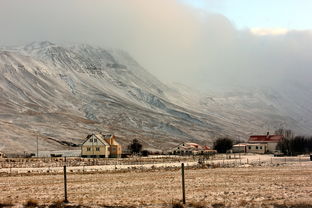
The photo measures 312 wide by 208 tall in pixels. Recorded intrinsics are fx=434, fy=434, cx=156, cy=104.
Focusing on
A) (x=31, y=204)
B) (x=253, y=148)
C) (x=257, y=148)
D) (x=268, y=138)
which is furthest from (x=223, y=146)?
(x=31, y=204)

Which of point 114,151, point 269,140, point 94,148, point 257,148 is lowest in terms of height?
point 257,148

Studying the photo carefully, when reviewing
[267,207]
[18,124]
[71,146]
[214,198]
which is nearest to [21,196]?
[214,198]

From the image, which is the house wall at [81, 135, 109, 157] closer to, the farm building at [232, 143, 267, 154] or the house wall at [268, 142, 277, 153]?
the farm building at [232, 143, 267, 154]

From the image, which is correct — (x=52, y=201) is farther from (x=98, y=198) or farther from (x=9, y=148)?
(x=9, y=148)

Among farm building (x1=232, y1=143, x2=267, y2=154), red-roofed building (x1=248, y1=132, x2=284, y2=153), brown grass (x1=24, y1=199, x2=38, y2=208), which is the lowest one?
brown grass (x1=24, y1=199, x2=38, y2=208)

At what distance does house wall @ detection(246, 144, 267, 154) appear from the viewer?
14800cm

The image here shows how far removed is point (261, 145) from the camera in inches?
5886

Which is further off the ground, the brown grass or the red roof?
the red roof

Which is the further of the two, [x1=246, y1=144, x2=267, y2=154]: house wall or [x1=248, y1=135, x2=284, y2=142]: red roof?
[x1=248, y1=135, x2=284, y2=142]: red roof

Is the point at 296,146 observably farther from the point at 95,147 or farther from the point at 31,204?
the point at 31,204

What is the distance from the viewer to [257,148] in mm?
149375

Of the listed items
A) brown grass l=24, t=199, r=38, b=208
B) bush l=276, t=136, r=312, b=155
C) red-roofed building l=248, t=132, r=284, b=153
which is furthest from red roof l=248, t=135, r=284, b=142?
brown grass l=24, t=199, r=38, b=208

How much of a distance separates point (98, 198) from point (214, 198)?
20.7 ft

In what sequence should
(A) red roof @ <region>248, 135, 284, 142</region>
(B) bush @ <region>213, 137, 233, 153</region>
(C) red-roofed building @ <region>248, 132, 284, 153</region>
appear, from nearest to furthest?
(C) red-roofed building @ <region>248, 132, 284, 153</region>, (A) red roof @ <region>248, 135, 284, 142</region>, (B) bush @ <region>213, 137, 233, 153</region>
